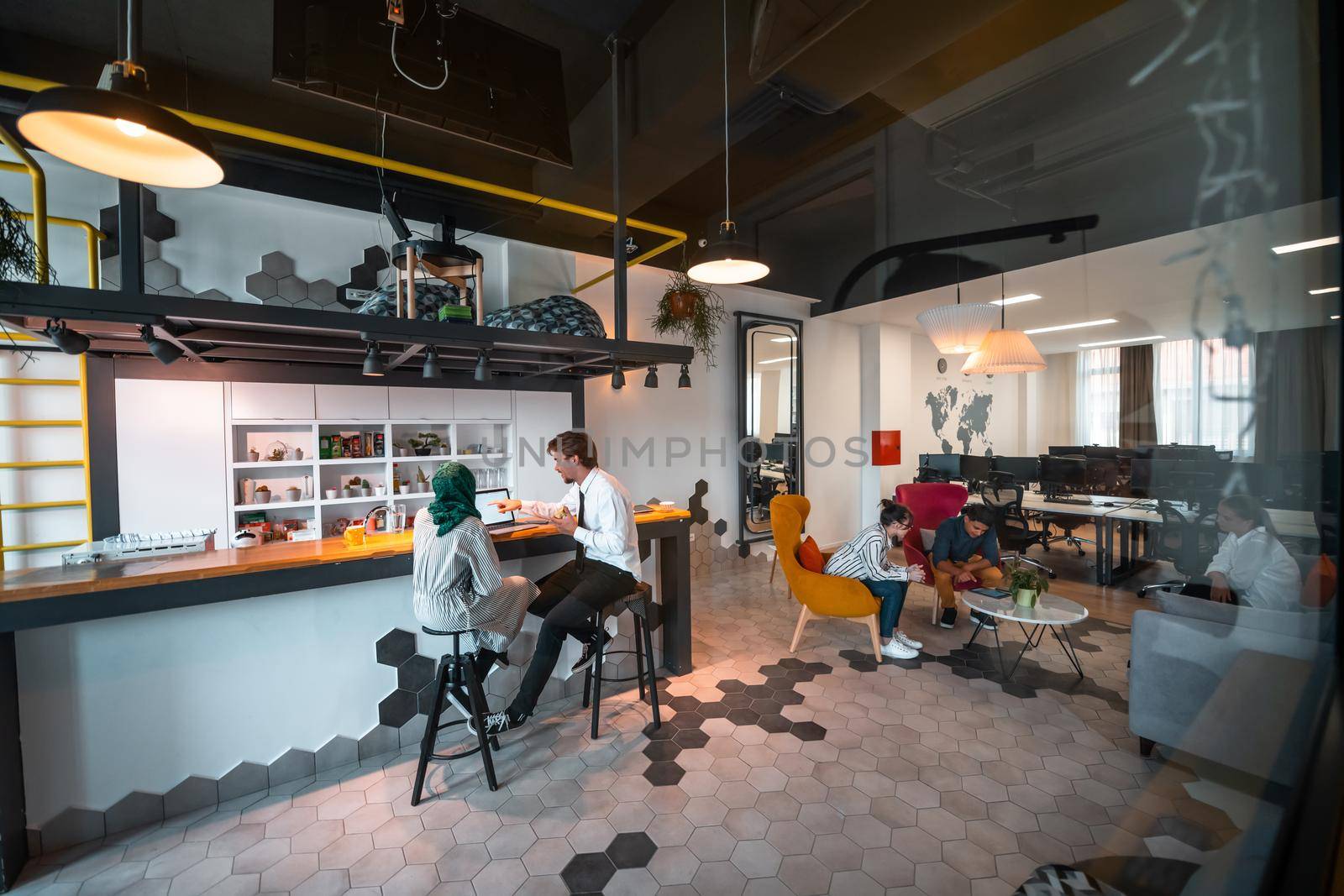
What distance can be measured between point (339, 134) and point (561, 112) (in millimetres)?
1609

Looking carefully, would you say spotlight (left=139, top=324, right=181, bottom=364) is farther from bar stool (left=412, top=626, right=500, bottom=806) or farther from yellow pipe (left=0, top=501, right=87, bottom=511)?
yellow pipe (left=0, top=501, right=87, bottom=511)

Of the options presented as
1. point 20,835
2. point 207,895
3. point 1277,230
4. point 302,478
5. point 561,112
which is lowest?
point 207,895

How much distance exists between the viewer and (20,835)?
1814mm

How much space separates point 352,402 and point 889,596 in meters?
3.94

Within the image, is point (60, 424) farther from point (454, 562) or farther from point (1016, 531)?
point (1016, 531)

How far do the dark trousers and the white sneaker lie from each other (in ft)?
6.20

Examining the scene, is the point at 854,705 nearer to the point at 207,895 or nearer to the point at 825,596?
the point at 825,596

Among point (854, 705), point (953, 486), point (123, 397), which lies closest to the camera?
point (854, 705)

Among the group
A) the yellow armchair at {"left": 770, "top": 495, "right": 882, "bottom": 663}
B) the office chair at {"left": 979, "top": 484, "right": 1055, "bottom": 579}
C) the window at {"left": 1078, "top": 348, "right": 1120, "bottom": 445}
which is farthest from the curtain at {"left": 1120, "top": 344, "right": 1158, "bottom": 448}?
the office chair at {"left": 979, "top": 484, "right": 1055, "bottom": 579}

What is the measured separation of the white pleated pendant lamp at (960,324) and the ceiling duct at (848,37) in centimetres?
259

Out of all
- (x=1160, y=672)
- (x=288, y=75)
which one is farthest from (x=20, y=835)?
(x=1160, y=672)

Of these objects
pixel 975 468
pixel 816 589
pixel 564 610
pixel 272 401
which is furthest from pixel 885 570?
pixel 272 401

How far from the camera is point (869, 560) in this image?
3.35 metres

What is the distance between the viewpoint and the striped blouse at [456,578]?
6.73ft
